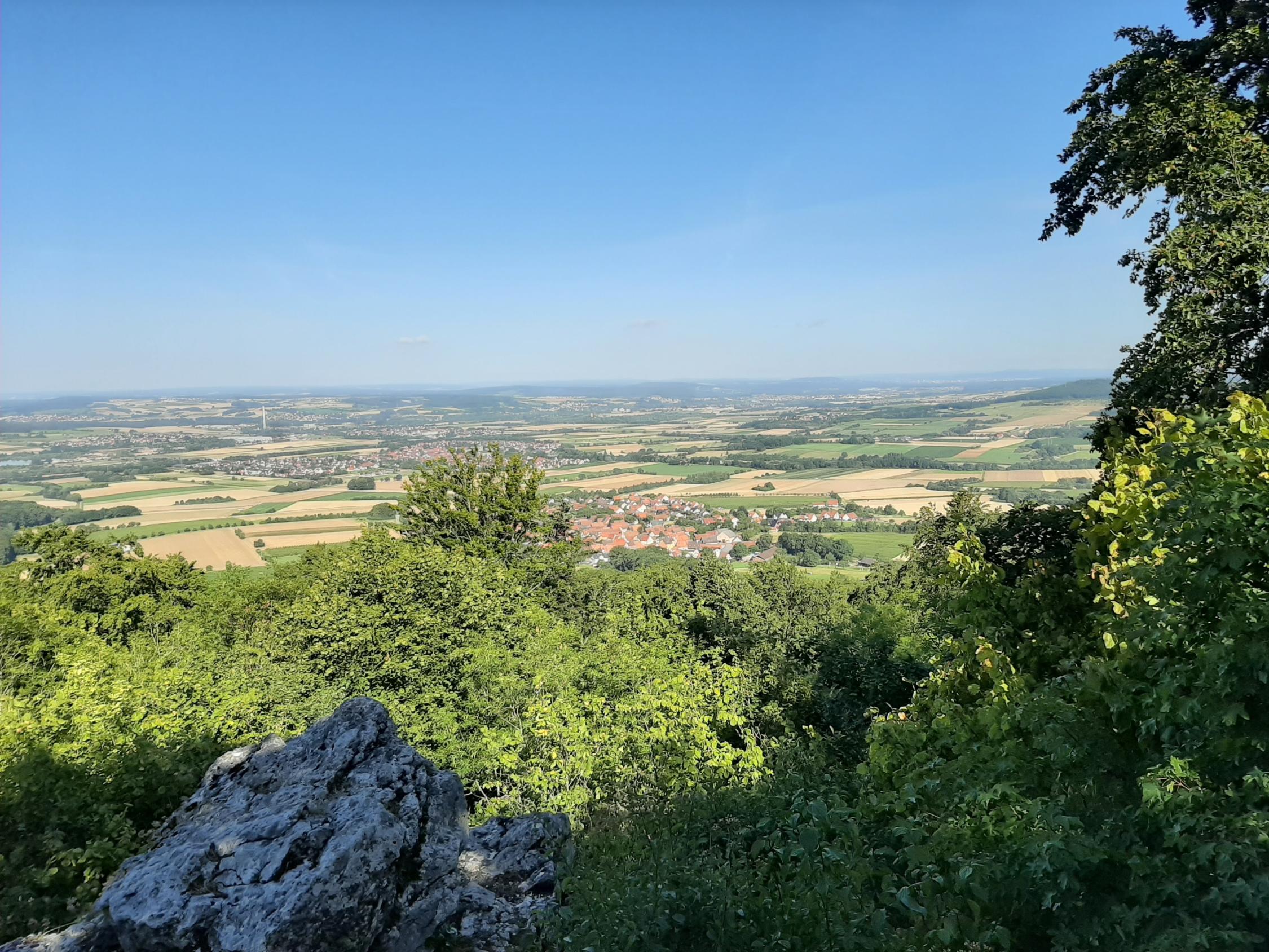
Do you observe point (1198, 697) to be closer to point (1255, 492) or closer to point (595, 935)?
point (1255, 492)

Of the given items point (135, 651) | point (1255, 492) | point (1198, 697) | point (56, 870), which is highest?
point (1255, 492)

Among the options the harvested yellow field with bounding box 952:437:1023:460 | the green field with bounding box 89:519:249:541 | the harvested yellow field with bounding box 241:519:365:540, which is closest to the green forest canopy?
the harvested yellow field with bounding box 241:519:365:540

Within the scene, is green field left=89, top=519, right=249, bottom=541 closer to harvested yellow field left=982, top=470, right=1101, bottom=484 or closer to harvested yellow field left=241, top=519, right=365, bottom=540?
harvested yellow field left=241, top=519, right=365, bottom=540

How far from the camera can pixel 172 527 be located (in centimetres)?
4653

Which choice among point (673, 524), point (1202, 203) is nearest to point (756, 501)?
point (673, 524)

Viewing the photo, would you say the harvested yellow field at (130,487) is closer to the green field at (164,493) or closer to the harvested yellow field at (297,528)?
the green field at (164,493)

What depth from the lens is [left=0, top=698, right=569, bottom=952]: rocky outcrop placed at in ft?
17.4

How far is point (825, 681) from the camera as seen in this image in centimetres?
1655

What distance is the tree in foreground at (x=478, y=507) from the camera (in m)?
24.7

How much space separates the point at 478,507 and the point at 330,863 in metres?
20.1

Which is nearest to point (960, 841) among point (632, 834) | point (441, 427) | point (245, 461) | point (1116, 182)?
point (632, 834)

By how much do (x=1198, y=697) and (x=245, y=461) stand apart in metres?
95.6

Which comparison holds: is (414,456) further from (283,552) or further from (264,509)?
(283,552)

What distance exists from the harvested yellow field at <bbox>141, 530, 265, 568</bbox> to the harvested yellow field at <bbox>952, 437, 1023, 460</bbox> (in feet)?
248
